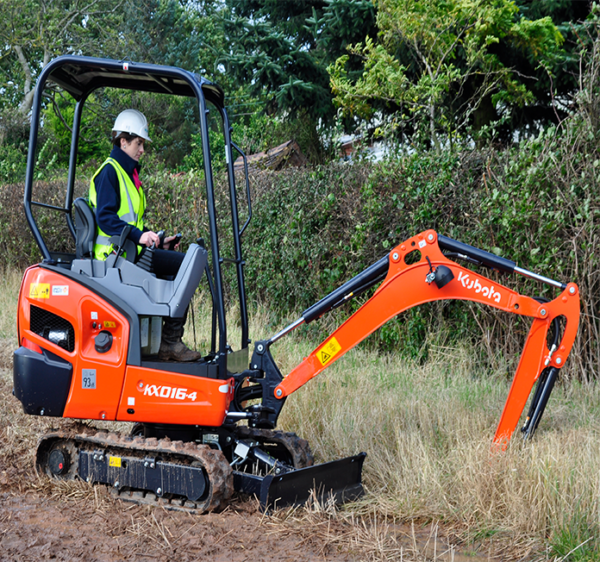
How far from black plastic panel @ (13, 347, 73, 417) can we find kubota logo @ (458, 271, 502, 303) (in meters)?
2.62

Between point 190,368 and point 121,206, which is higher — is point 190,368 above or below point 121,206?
below

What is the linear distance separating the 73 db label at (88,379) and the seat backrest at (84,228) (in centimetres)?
80

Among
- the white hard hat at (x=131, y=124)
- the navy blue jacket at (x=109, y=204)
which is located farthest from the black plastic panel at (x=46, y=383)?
the white hard hat at (x=131, y=124)

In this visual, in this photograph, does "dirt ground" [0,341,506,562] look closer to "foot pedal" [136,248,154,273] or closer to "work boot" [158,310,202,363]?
"work boot" [158,310,202,363]

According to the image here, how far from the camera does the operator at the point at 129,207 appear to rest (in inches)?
177

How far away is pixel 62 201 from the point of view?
13.3 m

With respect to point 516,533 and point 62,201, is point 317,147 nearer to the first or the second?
point 62,201

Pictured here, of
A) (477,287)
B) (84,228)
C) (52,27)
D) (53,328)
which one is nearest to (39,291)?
(53,328)

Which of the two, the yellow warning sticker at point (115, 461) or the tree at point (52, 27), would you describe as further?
the tree at point (52, 27)

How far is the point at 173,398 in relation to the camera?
438 cm

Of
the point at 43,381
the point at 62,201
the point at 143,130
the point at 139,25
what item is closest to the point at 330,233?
the point at 143,130

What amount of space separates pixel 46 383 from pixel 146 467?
0.87 meters

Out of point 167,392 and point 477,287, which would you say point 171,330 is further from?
point 477,287

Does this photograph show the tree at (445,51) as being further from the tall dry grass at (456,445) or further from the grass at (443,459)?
the grass at (443,459)
